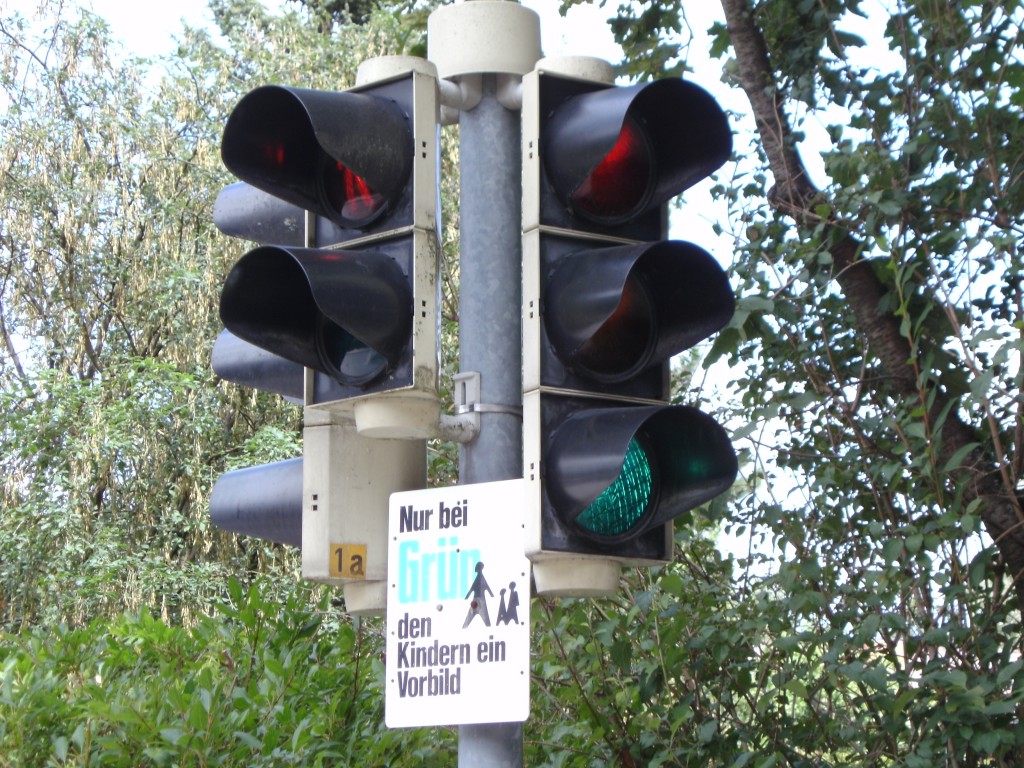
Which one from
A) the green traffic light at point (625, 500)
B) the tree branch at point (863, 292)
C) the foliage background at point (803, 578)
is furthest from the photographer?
the tree branch at point (863, 292)

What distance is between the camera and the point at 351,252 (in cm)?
340

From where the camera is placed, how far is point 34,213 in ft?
60.7

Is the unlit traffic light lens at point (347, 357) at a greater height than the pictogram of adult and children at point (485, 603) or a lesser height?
greater

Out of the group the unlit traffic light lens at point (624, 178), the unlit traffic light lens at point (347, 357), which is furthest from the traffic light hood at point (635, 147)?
the unlit traffic light lens at point (347, 357)

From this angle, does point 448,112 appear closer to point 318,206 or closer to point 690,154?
point 318,206

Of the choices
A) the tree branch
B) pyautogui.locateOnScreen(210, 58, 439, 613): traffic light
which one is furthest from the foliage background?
pyautogui.locateOnScreen(210, 58, 439, 613): traffic light

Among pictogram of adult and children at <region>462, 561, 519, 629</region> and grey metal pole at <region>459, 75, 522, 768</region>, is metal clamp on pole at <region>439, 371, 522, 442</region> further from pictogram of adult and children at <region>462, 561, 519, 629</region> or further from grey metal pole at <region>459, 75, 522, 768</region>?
pictogram of adult and children at <region>462, 561, 519, 629</region>

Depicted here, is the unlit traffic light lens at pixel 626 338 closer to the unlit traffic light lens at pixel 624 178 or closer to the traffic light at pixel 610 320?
the traffic light at pixel 610 320

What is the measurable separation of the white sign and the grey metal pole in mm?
171

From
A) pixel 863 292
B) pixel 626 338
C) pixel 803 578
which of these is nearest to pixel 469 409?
pixel 626 338

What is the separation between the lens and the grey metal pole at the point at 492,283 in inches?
140

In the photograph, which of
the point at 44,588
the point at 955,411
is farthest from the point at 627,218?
the point at 44,588

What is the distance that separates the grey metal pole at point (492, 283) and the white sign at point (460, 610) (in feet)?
0.56

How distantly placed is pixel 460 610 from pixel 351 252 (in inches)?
35.0
